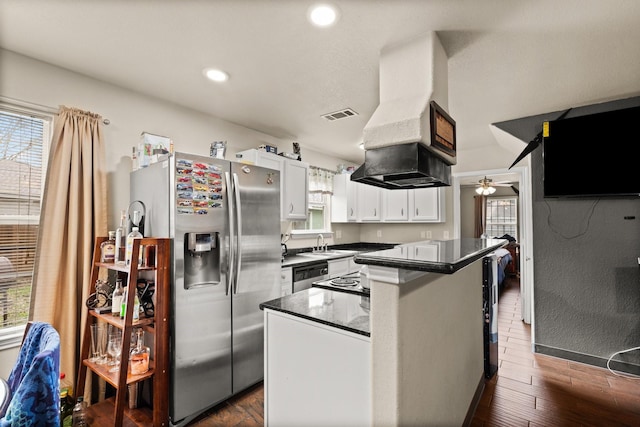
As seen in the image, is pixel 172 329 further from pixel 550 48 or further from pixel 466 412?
pixel 550 48

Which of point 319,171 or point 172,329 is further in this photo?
point 319,171

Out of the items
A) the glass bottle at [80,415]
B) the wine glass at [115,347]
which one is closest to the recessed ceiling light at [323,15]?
the wine glass at [115,347]

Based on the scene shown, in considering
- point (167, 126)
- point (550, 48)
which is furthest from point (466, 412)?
point (167, 126)

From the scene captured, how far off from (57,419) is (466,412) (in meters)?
2.18

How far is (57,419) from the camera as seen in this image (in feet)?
3.36

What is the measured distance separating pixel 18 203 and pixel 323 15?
7.95ft

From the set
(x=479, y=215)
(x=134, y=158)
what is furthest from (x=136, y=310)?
(x=479, y=215)

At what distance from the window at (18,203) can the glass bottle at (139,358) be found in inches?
34.2

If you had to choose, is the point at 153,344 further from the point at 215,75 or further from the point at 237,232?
the point at 215,75

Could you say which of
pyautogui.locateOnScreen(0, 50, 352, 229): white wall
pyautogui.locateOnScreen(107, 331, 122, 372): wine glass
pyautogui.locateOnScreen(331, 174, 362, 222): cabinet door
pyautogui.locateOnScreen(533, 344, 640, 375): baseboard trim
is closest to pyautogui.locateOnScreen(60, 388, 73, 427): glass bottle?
pyautogui.locateOnScreen(107, 331, 122, 372): wine glass

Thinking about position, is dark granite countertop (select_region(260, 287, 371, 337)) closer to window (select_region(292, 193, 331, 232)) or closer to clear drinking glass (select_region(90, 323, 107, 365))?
clear drinking glass (select_region(90, 323, 107, 365))

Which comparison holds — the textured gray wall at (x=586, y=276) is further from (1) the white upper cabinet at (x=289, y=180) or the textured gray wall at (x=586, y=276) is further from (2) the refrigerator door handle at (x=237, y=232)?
(2) the refrigerator door handle at (x=237, y=232)

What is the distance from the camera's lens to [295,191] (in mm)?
3721

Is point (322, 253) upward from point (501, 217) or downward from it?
downward
